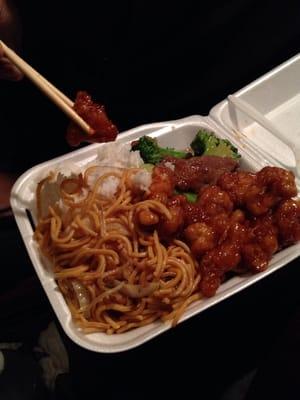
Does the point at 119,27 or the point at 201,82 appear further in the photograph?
the point at 201,82

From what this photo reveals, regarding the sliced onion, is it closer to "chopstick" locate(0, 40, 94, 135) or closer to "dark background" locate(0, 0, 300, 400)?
"dark background" locate(0, 0, 300, 400)

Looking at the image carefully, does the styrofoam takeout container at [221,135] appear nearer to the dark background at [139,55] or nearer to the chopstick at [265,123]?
the chopstick at [265,123]

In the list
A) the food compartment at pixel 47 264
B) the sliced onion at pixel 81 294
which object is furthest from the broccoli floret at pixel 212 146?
the sliced onion at pixel 81 294

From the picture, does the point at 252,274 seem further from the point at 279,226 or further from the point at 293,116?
the point at 293,116

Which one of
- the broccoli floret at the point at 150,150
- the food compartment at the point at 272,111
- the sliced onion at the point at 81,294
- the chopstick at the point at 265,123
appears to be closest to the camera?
the sliced onion at the point at 81,294

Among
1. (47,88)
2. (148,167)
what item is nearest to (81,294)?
(148,167)

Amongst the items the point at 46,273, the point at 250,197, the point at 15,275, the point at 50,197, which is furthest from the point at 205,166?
the point at 15,275
